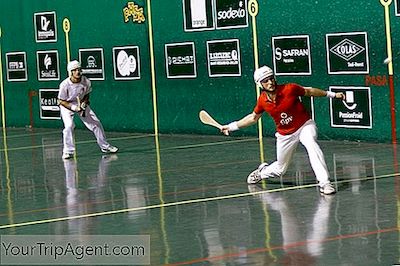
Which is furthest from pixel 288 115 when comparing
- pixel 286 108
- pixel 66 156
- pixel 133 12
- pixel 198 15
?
pixel 133 12

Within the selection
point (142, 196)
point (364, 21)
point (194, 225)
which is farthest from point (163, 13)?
point (194, 225)

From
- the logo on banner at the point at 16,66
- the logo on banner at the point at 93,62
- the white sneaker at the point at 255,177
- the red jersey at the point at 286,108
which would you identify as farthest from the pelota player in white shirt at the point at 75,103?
the logo on banner at the point at 16,66

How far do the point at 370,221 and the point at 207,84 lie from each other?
34.9ft

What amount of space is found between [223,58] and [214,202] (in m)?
8.29

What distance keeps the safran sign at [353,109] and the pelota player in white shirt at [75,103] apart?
11.8 ft

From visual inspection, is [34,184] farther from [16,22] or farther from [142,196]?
[16,22]

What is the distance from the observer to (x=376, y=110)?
18.9 meters

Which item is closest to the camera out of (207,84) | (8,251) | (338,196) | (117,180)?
(8,251)

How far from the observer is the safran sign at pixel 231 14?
68.9 feet

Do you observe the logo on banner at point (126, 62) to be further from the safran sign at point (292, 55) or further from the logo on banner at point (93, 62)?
the safran sign at point (292, 55)

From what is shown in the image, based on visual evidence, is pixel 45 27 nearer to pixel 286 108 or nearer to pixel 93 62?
pixel 93 62

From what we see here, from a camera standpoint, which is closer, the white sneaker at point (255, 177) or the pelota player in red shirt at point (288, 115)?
the pelota player in red shirt at point (288, 115)

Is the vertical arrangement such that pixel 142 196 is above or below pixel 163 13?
below

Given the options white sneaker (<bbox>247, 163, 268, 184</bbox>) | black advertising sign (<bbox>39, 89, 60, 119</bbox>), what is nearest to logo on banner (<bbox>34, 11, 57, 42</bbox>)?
black advertising sign (<bbox>39, 89, 60, 119</bbox>)
